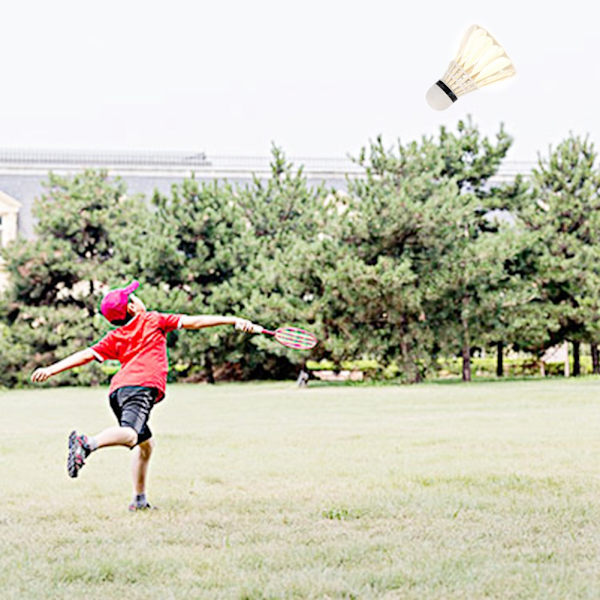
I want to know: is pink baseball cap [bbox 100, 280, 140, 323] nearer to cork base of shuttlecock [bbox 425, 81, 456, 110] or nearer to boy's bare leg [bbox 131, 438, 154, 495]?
boy's bare leg [bbox 131, 438, 154, 495]

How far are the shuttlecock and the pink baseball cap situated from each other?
2.28 m

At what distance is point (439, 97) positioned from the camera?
235 inches

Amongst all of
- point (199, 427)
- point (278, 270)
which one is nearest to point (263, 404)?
point (199, 427)

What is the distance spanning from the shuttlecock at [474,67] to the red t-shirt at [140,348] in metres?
2.25

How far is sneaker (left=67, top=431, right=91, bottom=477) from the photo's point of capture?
18.0 feet

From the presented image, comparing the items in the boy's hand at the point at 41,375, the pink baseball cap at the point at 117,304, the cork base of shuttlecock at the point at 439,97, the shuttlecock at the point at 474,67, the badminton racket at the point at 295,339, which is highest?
the shuttlecock at the point at 474,67

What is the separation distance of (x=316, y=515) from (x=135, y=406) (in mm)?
1352

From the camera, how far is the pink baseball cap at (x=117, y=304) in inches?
235

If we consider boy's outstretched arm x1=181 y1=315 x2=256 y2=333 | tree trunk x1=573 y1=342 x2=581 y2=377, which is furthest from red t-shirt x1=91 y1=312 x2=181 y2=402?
tree trunk x1=573 y1=342 x2=581 y2=377

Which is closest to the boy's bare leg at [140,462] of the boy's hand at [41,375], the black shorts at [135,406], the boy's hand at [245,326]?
the black shorts at [135,406]

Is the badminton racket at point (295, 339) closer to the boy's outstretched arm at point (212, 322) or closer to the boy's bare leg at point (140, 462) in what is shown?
the boy's outstretched arm at point (212, 322)

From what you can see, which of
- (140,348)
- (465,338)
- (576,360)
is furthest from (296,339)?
(576,360)

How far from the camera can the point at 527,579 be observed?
4.42 meters

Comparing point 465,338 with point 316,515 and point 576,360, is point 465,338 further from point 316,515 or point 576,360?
point 316,515
